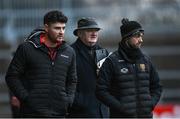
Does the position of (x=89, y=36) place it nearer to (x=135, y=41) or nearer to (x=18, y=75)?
(x=135, y=41)

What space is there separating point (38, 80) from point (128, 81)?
98 cm

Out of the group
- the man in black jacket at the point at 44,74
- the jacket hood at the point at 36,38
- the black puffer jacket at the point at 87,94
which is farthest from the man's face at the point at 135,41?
the black puffer jacket at the point at 87,94

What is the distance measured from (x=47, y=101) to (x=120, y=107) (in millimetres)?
798

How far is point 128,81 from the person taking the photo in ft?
25.9

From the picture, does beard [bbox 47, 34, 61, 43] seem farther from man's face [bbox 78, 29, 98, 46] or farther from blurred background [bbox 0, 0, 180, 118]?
blurred background [bbox 0, 0, 180, 118]

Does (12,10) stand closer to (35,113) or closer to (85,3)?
(85,3)

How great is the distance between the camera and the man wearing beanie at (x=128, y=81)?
7.90m

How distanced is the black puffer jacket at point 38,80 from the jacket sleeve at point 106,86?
405 millimetres

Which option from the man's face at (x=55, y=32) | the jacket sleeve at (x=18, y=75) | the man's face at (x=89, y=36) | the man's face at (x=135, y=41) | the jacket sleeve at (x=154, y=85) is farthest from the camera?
the man's face at (x=89, y=36)

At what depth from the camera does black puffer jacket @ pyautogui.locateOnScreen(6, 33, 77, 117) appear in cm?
764

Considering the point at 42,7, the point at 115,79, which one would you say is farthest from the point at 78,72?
the point at 42,7

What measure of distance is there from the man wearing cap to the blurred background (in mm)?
11102

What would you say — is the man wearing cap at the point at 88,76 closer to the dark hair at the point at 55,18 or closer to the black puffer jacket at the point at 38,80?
the black puffer jacket at the point at 38,80

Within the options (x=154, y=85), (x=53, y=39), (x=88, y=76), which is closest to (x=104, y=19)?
(x=88, y=76)
